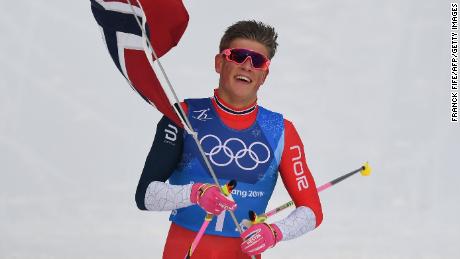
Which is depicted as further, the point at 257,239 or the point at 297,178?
the point at 297,178

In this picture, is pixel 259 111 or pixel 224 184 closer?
pixel 224 184

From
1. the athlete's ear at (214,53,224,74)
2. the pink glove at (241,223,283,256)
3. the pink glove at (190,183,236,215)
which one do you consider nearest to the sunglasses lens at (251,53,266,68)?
the athlete's ear at (214,53,224,74)

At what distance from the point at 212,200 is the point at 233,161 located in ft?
1.34

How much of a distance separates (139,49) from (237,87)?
647 millimetres

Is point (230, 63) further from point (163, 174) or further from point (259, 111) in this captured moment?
point (163, 174)

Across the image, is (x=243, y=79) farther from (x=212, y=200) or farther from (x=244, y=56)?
(x=212, y=200)

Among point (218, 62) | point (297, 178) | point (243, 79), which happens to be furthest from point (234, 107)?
point (297, 178)

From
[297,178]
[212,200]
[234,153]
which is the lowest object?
[212,200]

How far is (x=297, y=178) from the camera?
5.02 m

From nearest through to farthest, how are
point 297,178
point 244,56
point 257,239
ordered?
1. point 257,239
2. point 244,56
3. point 297,178

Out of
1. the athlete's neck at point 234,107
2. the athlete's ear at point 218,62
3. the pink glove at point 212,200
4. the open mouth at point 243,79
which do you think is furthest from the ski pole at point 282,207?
the athlete's ear at point 218,62

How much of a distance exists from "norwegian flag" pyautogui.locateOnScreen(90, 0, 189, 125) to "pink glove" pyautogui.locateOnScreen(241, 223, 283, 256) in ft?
2.55

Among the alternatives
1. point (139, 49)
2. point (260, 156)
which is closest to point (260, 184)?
point (260, 156)

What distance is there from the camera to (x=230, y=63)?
194 inches
